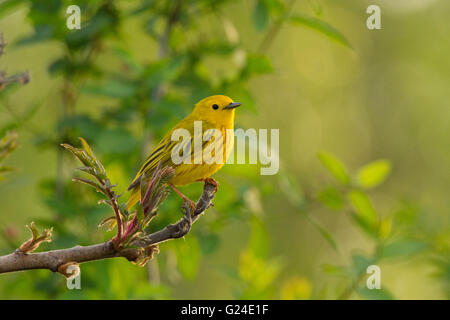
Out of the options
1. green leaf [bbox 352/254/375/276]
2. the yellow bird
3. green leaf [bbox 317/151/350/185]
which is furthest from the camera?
green leaf [bbox 317/151/350/185]

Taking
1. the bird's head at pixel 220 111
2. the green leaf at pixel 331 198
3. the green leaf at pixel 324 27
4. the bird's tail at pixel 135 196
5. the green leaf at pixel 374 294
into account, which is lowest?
the green leaf at pixel 374 294

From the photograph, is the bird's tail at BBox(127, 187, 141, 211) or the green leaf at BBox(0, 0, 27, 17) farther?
the green leaf at BBox(0, 0, 27, 17)

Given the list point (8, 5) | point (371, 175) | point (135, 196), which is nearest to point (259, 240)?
point (371, 175)

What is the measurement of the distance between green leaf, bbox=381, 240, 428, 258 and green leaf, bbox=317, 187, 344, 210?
0.30 m

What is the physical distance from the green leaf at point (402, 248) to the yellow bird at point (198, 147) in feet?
3.31

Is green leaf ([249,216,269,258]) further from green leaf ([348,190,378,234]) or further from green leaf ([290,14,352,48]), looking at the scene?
green leaf ([290,14,352,48])

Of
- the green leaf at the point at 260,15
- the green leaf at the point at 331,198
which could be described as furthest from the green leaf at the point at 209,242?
the green leaf at the point at 260,15

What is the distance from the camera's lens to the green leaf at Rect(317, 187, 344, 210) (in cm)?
255

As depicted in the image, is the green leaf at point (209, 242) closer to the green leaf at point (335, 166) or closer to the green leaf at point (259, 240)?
the green leaf at point (259, 240)

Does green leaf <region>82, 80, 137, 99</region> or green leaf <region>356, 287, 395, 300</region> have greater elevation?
green leaf <region>82, 80, 137, 99</region>

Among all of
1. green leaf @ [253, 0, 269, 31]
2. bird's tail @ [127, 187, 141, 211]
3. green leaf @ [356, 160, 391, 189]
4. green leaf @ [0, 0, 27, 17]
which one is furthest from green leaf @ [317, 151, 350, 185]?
green leaf @ [0, 0, 27, 17]

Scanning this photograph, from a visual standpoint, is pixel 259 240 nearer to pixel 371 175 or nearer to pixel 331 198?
pixel 331 198

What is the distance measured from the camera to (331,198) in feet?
8.36

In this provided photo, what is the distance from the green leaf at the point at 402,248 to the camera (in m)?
2.44
